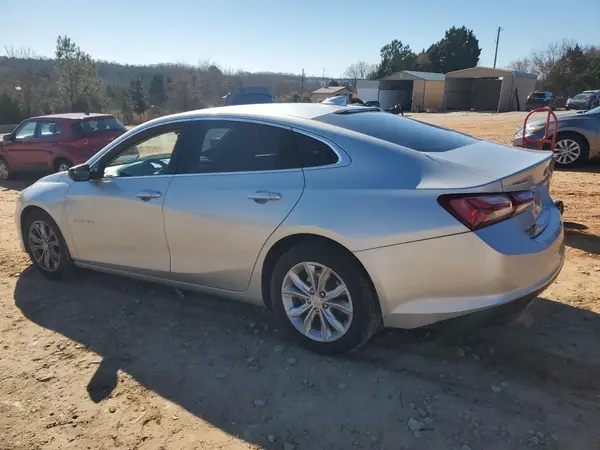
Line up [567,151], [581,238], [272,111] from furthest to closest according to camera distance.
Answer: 1. [567,151]
2. [581,238]
3. [272,111]

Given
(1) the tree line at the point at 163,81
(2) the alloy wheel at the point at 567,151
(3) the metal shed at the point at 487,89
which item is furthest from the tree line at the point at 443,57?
(2) the alloy wheel at the point at 567,151

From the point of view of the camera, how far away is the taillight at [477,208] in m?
2.65

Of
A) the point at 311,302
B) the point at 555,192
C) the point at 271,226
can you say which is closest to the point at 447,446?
the point at 311,302

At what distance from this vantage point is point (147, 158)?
4.18 meters

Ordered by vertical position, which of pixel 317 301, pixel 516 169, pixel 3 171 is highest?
pixel 516 169

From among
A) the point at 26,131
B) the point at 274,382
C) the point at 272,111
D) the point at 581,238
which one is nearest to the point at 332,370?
the point at 274,382

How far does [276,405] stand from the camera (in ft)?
9.23

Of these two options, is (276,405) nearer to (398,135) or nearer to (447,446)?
(447,446)

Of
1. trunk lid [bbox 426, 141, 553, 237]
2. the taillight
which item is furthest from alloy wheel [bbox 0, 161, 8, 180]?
the taillight

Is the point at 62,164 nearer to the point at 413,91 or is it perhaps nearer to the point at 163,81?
the point at 413,91

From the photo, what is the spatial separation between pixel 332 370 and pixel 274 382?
0.38 metres

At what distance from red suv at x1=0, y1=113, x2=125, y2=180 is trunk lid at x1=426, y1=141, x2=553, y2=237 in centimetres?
889

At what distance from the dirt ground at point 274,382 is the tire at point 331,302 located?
15 cm

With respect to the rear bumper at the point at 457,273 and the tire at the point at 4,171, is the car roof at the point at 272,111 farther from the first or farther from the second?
the tire at the point at 4,171
